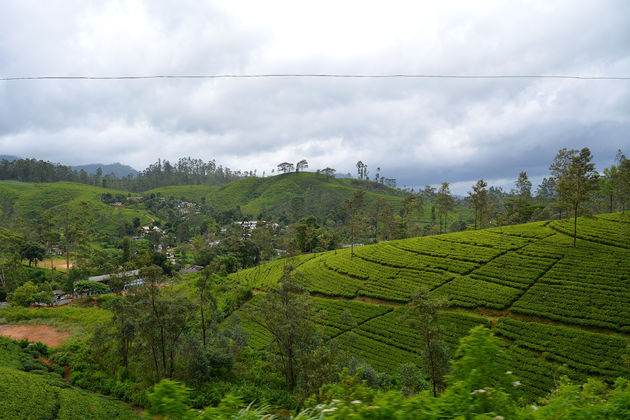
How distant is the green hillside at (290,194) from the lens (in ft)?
444

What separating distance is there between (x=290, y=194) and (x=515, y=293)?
127998 mm

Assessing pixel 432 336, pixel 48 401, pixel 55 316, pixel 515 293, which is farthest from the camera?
pixel 55 316

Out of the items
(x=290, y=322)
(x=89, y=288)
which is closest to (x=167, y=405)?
(x=290, y=322)

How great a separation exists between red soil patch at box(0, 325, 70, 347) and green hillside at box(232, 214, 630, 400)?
2003cm

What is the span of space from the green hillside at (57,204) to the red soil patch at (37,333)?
223ft

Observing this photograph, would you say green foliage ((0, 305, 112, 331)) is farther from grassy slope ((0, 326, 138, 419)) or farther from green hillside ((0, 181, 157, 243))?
green hillside ((0, 181, 157, 243))

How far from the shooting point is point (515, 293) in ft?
97.0

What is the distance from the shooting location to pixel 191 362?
65.8 feet

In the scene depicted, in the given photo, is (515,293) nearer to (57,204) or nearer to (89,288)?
(89,288)

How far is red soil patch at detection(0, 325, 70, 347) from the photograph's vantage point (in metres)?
30.3

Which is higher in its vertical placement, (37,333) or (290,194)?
(290,194)

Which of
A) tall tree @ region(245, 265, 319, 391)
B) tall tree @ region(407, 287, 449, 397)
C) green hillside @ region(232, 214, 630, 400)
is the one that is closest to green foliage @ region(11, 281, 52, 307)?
green hillside @ region(232, 214, 630, 400)

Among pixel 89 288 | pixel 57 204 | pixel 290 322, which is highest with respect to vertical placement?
pixel 57 204

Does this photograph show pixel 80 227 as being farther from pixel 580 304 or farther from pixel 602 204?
pixel 602 204
